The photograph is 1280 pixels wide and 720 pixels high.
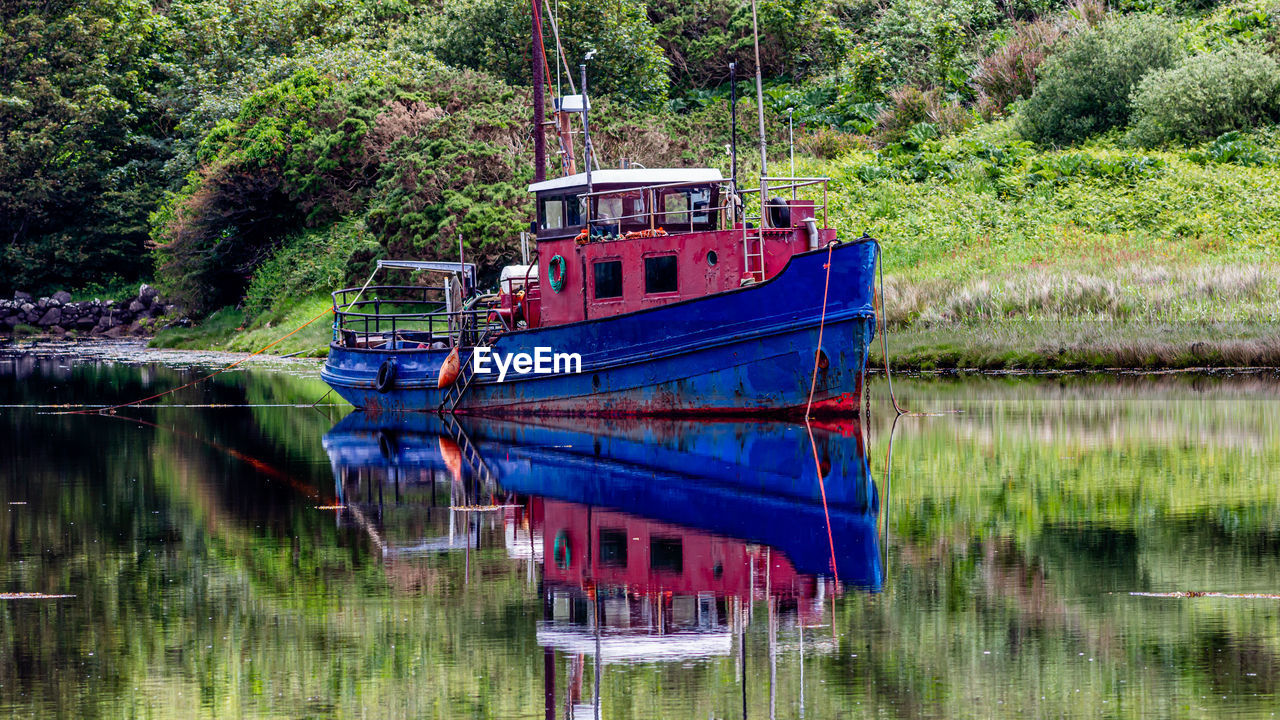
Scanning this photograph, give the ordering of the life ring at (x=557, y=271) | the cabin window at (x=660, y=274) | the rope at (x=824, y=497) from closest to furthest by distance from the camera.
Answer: the rope at (x=824, y=497) < the cabin window at (x=660, y=274) < the life ring at (x=557, y=271)

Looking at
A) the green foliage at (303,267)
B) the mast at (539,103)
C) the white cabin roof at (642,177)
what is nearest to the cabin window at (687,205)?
the white cabin roof at (642,177)

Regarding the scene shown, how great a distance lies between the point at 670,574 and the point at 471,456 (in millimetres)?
8741

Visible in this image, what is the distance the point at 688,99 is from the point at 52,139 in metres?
24.8

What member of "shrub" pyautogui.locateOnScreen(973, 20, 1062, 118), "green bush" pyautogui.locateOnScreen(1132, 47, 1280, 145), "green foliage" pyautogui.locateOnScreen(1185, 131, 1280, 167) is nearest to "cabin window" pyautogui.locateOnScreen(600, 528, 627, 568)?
"green foliage" pyautogui.locateOnScreen(1185, 131, 1280, 167)

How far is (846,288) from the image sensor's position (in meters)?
21.4

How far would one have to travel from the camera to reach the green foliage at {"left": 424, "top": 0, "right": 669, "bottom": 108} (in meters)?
50.7

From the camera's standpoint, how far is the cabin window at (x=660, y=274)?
23.0 m

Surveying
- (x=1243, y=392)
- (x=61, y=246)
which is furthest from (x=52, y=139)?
(x=1243, y=392)

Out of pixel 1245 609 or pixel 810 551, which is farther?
pixel 810 551

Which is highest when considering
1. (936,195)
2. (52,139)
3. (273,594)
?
(52,139)

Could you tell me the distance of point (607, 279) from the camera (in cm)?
2369

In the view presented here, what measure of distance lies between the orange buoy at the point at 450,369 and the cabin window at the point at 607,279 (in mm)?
3105

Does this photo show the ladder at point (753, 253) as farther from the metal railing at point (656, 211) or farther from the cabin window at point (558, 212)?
the cabin window at point (558, 212)

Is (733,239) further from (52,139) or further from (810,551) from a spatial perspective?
(52,139)
